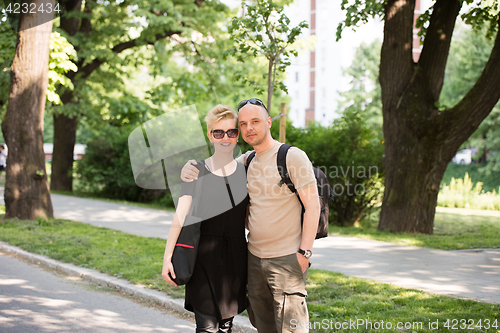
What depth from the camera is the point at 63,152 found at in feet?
64.0

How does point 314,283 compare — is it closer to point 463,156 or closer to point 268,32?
point 268,32

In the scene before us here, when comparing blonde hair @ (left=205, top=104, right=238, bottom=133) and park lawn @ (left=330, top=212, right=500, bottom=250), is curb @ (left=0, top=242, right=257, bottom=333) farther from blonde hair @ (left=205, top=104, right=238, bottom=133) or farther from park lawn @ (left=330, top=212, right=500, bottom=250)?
park lawn @ (left=330, top=212, right=500, bottom=250)

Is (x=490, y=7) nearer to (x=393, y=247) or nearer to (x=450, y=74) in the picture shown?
(x=393, y=247)

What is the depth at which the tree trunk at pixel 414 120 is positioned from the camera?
33.0 ft

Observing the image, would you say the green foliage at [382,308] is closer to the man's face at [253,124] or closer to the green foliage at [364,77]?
the man's face at [253,124]

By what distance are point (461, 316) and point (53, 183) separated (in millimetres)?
18514

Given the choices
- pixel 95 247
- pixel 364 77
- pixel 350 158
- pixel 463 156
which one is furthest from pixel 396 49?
pixel 463 156

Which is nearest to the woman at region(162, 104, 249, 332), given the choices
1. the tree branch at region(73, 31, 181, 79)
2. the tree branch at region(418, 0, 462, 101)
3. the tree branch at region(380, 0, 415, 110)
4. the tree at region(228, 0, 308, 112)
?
the tree at region(228, 0, 308, 112)

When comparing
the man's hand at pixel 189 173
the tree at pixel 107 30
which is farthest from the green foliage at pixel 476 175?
the man's hand at pixel 189 173

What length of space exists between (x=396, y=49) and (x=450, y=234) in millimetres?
4458

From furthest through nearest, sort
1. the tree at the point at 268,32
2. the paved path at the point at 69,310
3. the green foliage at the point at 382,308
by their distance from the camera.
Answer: the tree at the point at 268,32, the paved path at the point at 69,310, the green foliage at the point at 382,308

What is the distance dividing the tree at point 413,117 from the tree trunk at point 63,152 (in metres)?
13.5

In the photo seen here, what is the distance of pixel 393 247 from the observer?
28.2 feet

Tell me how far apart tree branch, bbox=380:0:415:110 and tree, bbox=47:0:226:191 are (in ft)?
26.6
